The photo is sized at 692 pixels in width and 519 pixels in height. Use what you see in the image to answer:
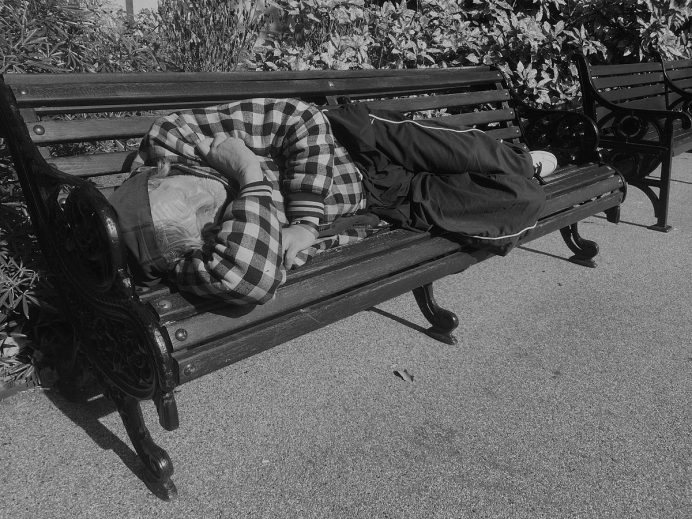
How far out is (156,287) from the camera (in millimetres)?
2014

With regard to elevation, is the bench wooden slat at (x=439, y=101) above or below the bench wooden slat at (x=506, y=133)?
above

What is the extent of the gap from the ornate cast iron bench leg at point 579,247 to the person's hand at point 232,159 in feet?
8.27

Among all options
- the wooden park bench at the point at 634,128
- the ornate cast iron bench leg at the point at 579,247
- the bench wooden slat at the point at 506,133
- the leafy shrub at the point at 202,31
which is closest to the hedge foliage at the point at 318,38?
the leafy shrub at the point at 202,31

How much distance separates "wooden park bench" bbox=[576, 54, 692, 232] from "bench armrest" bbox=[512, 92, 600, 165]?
1.85 ft

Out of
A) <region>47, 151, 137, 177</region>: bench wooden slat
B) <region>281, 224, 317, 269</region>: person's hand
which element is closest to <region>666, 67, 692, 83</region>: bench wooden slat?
<region>281, 224, 317, 269</region>: person's hand

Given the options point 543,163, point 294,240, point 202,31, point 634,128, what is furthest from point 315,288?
point 634,128

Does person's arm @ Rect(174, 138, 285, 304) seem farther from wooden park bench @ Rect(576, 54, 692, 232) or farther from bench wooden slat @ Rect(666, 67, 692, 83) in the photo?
bench wooden slat @ Rect(666, 67, 692, 83)

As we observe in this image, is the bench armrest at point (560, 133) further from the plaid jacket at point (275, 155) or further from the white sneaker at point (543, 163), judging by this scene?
the plaid jacket at point (275, 155)

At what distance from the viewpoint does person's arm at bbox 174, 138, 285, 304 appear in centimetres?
181

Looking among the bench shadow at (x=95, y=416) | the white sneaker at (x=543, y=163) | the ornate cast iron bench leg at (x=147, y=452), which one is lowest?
the bench shadow at (x=95, y=416)

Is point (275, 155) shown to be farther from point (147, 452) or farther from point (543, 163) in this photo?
point (543, 163)

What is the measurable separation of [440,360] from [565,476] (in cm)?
84

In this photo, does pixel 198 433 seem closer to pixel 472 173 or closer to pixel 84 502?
pixel 84 502

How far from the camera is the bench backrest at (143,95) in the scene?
7.39ft
